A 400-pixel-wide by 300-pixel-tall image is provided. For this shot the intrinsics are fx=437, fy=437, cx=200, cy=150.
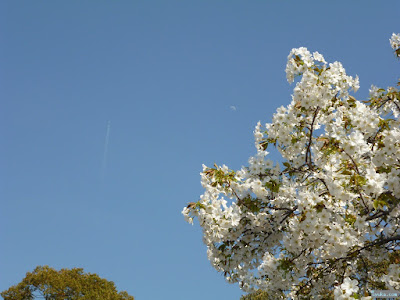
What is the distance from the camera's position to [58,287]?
93.8ft

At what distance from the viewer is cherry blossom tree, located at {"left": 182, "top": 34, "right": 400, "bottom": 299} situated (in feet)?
23.3

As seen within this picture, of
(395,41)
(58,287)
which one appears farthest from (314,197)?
(58,287)

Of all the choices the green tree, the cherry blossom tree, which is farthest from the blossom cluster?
the green tree

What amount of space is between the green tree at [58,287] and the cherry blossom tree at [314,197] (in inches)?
839

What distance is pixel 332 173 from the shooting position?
→ 696 centimetres

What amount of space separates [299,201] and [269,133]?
257cm

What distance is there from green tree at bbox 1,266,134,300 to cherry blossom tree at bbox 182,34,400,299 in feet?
69.9

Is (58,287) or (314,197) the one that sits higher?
(58,287)

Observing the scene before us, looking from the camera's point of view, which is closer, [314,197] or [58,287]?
[314,197]

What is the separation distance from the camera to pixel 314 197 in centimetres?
718

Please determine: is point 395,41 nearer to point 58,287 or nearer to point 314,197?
point 314,197

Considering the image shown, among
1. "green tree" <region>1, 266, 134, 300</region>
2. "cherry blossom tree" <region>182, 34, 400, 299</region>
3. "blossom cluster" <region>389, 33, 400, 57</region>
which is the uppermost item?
"green tree" <region>1, 266, 134, 300</region>

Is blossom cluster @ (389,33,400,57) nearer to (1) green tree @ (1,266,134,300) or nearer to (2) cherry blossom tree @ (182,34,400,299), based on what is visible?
(2) cherry blossom tree @ (182,34,400,299)

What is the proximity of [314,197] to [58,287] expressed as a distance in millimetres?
25502
